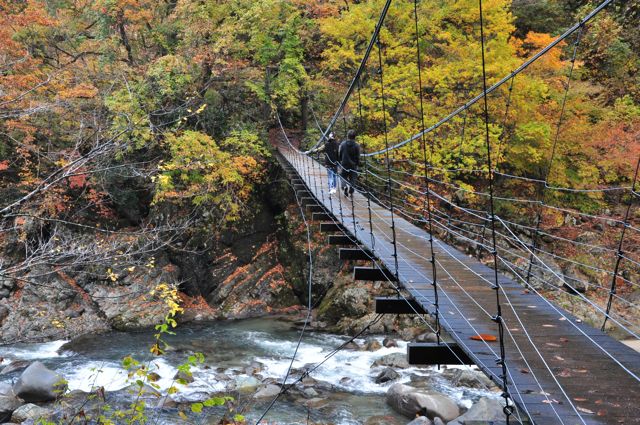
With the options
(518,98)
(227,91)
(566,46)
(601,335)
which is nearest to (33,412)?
(601,335)

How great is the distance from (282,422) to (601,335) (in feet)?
12.8

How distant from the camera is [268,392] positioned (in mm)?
6289

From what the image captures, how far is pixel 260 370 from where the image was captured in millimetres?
7164

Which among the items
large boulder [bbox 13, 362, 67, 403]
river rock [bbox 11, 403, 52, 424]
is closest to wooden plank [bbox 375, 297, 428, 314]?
river rock [bbox 11, 403, 52, 424]

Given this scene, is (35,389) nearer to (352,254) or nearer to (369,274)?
(352,254)

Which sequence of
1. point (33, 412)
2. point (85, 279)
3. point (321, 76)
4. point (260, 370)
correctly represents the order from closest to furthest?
point (33, 412) → point (260, 370) → point (85, 279) → point (321, 76)

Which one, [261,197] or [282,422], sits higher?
[261,197]

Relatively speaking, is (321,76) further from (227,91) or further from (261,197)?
(261,197)

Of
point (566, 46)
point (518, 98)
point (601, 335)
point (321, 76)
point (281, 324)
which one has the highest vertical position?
point (566, 46)

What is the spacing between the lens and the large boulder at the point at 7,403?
215 inches

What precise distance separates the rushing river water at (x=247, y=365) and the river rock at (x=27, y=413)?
29.9 inches

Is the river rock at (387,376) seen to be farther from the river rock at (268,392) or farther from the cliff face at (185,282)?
the cliff face at (185,282)

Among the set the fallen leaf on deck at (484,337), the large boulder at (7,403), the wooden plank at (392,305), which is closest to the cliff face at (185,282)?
the large boulder at (7,403)

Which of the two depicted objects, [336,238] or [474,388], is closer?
[336,238]
